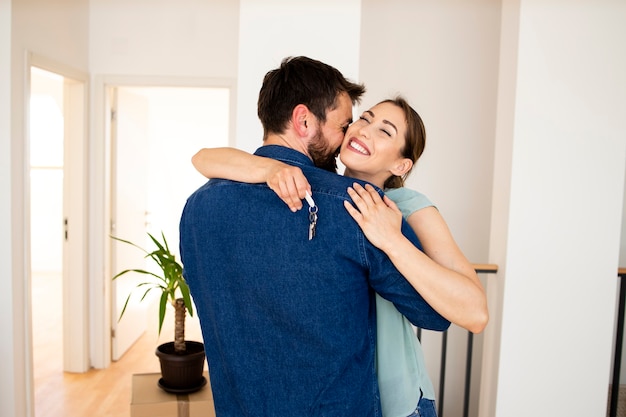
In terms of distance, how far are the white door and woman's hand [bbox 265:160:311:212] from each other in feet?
12.1

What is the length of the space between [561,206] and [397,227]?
1645 millimetres

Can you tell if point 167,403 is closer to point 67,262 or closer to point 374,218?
point 374,218

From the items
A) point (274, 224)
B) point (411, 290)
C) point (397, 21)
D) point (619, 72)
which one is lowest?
point (411, 290)

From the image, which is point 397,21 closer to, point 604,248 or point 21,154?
point 604,248

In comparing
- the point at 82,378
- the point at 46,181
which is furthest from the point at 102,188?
the point at 46,181

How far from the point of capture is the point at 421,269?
930mm

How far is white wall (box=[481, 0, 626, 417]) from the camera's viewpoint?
230 centimetres

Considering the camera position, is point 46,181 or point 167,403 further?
point 46,181

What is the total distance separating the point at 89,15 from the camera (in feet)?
13.3

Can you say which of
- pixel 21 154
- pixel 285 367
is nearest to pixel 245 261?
pixel 285 367

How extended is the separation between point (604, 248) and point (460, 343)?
1.73 meters

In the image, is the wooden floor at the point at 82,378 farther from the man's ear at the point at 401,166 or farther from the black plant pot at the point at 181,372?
the man's ear at the point at 401,166

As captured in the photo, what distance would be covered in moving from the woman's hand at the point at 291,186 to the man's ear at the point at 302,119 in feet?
0.55

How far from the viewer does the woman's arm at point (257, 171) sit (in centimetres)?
89
